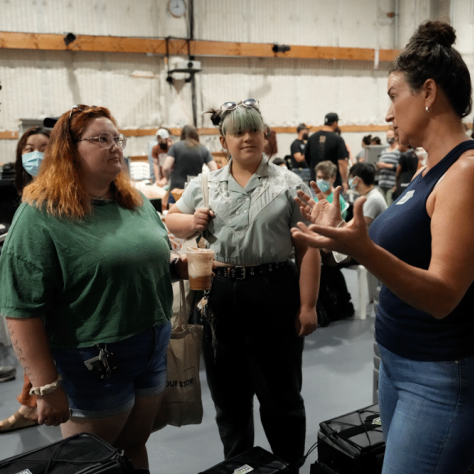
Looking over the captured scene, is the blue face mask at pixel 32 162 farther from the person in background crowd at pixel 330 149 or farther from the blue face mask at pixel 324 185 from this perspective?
the person in background crowd at pixel 330 149

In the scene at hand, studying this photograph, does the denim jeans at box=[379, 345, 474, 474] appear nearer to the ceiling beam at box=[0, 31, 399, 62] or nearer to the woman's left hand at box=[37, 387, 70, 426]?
the woman's left hand at box=[37, 387, 70, 426]

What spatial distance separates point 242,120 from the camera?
6.79 ft

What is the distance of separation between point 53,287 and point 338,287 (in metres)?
3.37

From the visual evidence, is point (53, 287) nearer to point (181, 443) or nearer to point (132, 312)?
point (132, 312)

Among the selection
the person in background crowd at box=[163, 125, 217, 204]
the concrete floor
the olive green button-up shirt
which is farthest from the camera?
the person in background crowd at box=[163, 125, 217, 204]

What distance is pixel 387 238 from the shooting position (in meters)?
1.27

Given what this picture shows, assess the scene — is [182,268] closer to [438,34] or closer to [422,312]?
[422,312]

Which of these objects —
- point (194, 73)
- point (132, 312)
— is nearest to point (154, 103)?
point (194, 73)

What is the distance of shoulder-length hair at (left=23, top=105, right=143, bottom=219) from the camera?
5.23 ft

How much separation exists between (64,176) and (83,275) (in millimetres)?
332

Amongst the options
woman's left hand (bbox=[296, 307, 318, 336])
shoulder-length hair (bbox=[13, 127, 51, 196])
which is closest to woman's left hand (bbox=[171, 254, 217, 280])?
woman's left hand (bbox=[296, 307, 318, 336])

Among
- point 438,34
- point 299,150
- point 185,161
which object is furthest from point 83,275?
point 299,150

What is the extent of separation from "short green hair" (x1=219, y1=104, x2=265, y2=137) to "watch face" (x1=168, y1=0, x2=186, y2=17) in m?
10.1

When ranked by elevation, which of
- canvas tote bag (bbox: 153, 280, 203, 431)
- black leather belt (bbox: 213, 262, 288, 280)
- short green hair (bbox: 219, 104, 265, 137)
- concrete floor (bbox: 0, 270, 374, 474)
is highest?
short green hair (bbox: 219, 104, 265, 137)
